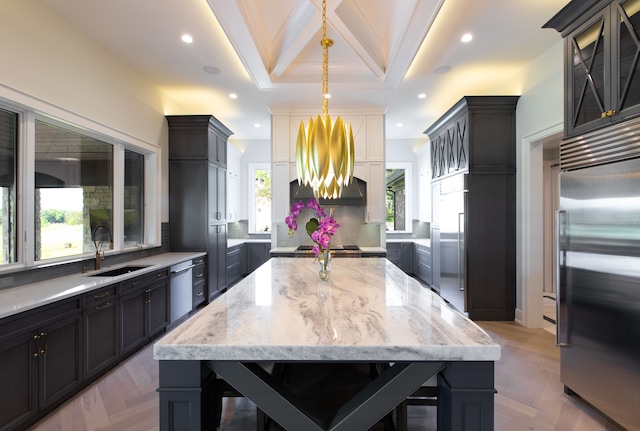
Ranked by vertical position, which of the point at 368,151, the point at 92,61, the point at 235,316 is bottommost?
the point at 235,316

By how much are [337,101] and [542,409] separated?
4.23m

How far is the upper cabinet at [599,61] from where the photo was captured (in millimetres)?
1847

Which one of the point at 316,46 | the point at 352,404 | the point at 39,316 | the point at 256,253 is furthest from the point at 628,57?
the point at 256,253

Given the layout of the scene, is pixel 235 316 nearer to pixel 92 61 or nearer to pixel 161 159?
pixel 92 61

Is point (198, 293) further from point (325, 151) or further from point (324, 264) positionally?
point (325, 151)

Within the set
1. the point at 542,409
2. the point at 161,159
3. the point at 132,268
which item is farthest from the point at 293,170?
the point at 542,409

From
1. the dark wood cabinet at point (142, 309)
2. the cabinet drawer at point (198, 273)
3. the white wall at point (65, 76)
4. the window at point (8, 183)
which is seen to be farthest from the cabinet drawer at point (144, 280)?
the white wall at point (65, 76)

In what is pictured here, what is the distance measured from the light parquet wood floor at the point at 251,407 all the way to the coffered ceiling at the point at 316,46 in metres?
3.11

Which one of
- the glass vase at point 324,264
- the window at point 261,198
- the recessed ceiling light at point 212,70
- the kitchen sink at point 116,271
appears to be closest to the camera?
the glass vase at point 324,264

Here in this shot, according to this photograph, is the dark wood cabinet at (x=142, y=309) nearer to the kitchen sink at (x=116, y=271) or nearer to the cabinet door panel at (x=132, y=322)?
the cabinet door panel at (x=132, y=322)

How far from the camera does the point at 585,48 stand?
2188 mm

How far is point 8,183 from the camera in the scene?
2314 mm

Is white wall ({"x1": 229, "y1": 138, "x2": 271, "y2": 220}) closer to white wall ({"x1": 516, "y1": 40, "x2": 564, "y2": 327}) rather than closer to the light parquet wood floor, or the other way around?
the light parquet wood floor

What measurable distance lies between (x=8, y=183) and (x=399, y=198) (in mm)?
6461
